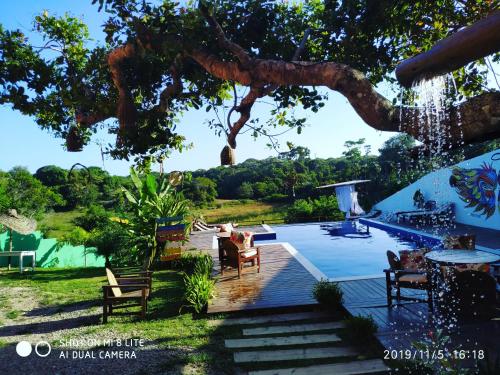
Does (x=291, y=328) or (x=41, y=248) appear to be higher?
(x=41, y=248)

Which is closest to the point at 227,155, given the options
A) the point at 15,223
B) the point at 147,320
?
the point at 147,320

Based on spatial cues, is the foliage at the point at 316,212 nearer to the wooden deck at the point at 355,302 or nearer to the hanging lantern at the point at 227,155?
the wooden deck at the point at 355,302

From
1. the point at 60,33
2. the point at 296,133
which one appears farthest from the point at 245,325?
the point at 60,33

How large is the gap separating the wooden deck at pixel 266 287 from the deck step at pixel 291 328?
0.78 metres

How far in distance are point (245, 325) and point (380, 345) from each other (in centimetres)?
231

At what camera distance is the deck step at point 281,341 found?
18.7 ft

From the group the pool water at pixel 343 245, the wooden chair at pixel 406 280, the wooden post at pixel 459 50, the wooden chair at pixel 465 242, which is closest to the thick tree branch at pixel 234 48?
the wooden post at pixel 459 50

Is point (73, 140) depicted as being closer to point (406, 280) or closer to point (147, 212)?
point (406, 280)

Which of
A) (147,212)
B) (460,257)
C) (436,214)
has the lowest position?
(460,257)

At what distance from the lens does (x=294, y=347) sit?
5.61 metres

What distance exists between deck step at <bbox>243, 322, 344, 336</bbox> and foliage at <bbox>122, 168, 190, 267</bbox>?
6353mm

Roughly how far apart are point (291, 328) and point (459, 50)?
586 cm

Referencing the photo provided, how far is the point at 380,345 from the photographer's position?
17.4 ft

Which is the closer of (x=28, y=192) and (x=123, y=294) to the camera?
(x=123, y=294)
